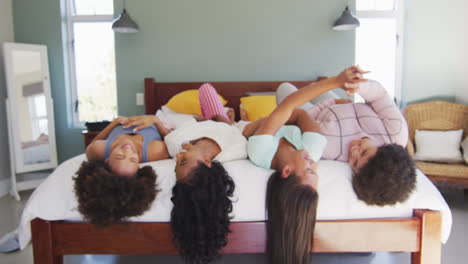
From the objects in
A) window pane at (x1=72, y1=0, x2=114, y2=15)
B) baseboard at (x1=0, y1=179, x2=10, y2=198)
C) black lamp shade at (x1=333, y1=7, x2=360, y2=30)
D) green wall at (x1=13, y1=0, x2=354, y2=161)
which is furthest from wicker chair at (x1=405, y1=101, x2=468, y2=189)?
baseboard at (x1=0, y1=179, x2=10, y2=198)

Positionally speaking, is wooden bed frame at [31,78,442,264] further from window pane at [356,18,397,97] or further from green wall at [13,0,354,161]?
window pane at [356,18,397,97]

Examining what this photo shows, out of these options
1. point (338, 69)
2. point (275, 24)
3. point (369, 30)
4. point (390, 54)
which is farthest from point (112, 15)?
point (390, 54)

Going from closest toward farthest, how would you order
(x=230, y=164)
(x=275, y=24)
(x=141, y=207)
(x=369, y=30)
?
(x=141, y=207)
(x=230, y=164)
(x=275, y=24)
(x=369, y=30)

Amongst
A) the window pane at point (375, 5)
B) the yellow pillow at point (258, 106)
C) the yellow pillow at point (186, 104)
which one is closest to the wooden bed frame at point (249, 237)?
the yellow pillow at point (258, 106)

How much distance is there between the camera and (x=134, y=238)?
1.46 meters

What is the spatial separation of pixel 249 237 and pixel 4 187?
9.87ft

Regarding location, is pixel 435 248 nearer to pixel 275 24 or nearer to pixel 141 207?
pixel 141 207

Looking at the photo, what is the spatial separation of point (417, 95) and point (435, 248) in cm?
259

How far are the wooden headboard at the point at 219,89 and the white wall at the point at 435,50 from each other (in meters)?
1.07

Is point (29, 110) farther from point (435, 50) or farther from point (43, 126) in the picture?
point (435, 50)

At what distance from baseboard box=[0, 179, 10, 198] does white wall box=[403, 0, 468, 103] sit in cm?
422

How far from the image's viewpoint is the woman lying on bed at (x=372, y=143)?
4.53ft

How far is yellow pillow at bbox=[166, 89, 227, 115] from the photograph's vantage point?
319cm

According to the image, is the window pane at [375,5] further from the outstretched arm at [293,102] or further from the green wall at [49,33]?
the green wall at [49,33]
